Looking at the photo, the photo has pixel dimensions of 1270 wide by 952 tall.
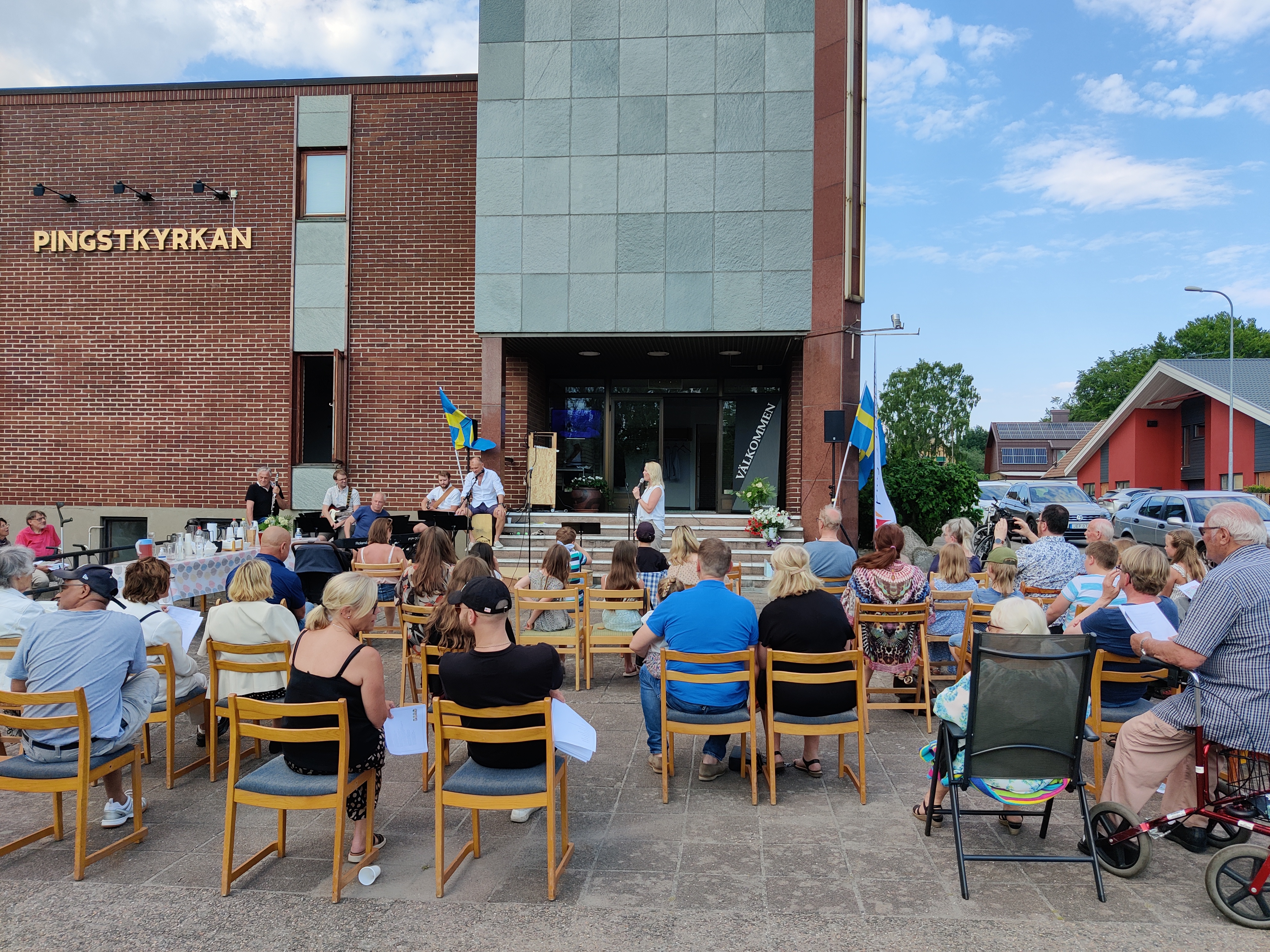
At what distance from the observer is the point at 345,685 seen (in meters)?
3.80

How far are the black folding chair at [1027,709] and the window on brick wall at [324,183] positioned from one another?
1385 centimetres

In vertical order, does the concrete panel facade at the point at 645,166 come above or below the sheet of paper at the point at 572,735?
above

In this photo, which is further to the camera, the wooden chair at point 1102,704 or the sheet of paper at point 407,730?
the wooden chair at point 1102,704

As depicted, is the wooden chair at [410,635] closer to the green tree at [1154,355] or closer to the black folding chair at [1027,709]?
the black folding chair at [1027,709]

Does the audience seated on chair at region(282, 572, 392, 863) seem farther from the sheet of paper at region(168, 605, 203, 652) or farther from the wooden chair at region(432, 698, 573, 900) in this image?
the sheet of paper at region(168, 605, 203, 652)

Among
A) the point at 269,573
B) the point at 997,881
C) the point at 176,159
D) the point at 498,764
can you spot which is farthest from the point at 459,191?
the point at 997,881

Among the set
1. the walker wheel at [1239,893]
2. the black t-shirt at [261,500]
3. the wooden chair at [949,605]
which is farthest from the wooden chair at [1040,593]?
the black t-shirt at [261,500]

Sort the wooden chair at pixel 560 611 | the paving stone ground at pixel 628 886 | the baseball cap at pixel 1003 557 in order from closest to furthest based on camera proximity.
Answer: the paving stone ground at pixel 628 886 → the baseball cap at pixel 1003 557 → the wooden chair at pixel 560 611

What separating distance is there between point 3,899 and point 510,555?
10.0m

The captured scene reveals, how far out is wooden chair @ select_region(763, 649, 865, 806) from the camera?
465 cm

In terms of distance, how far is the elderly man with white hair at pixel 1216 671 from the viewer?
3.67 m

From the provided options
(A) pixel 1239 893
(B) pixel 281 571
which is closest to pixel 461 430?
(B) pixel 281 571

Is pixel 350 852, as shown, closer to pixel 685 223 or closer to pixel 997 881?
pixel 997 881

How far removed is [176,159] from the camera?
1480 cm
